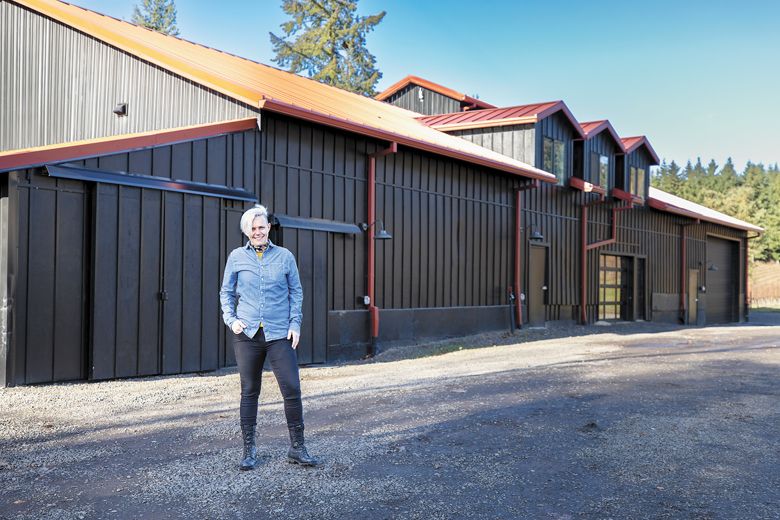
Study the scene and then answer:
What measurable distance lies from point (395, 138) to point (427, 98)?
10.4 metres

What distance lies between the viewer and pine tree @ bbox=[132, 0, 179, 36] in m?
43.7

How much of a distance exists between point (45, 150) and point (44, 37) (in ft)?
20.3

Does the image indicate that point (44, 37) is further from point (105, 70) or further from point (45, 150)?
point (45, 150)

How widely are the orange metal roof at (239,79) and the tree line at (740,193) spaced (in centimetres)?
5204

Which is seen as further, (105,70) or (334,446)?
(105,70)

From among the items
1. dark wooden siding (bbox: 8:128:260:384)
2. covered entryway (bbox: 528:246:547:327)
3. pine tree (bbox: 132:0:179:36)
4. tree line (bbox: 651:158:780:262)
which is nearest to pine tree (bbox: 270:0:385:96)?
pine tree (bbox: 132:0:179:36)

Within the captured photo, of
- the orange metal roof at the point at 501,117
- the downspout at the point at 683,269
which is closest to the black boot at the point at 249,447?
the orange metal roof at the point at 501,117

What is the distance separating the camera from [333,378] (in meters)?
9.12

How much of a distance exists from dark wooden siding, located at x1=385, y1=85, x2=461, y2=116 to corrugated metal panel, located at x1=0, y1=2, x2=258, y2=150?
11331mm

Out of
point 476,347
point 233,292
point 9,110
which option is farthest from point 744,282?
point 233,292

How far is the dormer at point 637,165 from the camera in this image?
71.3ft

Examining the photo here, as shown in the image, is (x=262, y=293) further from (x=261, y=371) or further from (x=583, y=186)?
(x=583, y=186)

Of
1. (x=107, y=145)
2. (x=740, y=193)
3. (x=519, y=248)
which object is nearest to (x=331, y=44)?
(x=519, y=248)

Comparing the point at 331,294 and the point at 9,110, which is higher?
the point at 9,110
